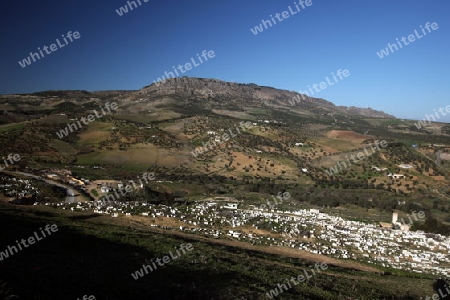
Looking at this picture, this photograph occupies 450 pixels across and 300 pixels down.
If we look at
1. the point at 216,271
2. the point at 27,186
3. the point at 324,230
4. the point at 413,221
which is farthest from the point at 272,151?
the point at 216,271

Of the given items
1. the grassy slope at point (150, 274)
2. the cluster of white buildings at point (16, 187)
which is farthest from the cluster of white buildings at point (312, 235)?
the cluster of white buildings at point (16, 187)

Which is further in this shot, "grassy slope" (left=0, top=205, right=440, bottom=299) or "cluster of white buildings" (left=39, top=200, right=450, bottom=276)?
"cluster of white buildings" (left=39, top=200, right=450, bottom=276)

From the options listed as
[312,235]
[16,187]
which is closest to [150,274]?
[312,235]

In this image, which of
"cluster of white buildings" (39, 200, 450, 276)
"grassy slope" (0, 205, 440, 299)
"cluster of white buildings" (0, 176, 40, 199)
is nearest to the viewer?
"grassy slope" (0, 205, 440, 299)

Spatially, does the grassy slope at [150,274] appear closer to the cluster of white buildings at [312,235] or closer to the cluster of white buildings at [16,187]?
the cluster of white buildings at [312,235]

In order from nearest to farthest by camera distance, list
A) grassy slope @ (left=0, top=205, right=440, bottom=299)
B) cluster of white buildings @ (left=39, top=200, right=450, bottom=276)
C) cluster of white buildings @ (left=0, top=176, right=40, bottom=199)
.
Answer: grassy slope @ (left=0, top=205, right=440, bottom=299), cluster of white buildings @ (left=39, top=200, right=450, bottom=276), cluster of white buildings @ (left=0, top=176, right=40, bottom=199)

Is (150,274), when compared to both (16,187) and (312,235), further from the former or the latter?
(16,187)

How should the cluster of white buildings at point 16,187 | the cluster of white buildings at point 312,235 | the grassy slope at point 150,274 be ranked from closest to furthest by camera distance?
the grassy slope at point 150,274 → the cluster of white buildings at point 312,235 → the cluster of white buildings at point 16,187

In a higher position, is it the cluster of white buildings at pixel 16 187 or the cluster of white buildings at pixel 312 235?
the cluster of white buildings at pixel 16 187

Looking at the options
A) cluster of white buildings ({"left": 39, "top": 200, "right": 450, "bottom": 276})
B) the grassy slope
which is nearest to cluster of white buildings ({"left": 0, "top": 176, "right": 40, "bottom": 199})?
cluster of white buildings ({"left": 39, "top": 200, "right": 450, "bottom": 276})

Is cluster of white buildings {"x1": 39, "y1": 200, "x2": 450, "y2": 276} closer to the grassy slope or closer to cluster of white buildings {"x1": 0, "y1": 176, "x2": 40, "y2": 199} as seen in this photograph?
the grassy slope
